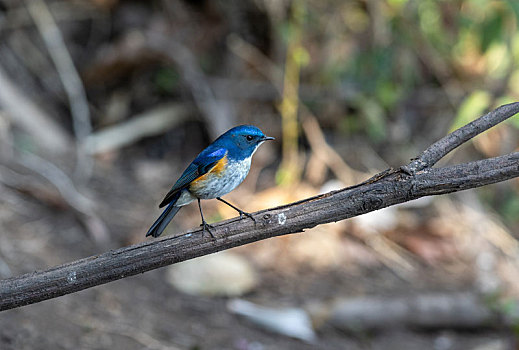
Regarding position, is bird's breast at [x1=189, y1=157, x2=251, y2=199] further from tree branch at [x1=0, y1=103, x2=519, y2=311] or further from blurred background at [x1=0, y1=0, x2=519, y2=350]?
blurred background at [x1=0, y1=0, x2=519, y2=350]

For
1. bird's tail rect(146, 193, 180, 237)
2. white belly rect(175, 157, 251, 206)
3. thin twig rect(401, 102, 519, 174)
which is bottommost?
thin twig rect(401, 102, 519, 174)

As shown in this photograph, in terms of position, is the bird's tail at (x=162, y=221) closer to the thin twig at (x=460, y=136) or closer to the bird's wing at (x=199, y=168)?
the bird's wing at (x=199, y=168)

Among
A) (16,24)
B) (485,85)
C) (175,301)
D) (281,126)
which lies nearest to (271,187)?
(281,126)

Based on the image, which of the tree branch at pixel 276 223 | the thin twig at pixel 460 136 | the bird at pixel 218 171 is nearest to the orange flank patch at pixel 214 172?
the bird at pixel 218 171

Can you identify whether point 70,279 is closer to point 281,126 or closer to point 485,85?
point 281,126

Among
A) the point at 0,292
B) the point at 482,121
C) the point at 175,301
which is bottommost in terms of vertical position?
the point at 0,292

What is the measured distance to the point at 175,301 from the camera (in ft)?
15.2

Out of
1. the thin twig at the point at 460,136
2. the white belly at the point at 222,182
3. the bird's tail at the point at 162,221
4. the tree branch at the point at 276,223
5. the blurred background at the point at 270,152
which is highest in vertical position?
the blurred background at the point at 270,152

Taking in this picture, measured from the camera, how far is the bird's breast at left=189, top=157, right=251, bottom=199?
2.88m

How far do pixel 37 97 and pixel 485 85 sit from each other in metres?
5.24

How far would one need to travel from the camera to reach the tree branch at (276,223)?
2.42 meters

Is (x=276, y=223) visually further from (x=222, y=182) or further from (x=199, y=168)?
(x=199, y=168)

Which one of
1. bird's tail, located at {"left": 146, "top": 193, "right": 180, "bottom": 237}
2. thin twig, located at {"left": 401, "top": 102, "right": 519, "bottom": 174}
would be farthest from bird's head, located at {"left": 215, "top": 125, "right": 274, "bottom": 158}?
thin twig, located at {"left": 401, "top": 102, "right": 519, "bottom": 174}

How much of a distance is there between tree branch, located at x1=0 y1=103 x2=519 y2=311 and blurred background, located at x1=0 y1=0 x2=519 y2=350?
158 centimetres
